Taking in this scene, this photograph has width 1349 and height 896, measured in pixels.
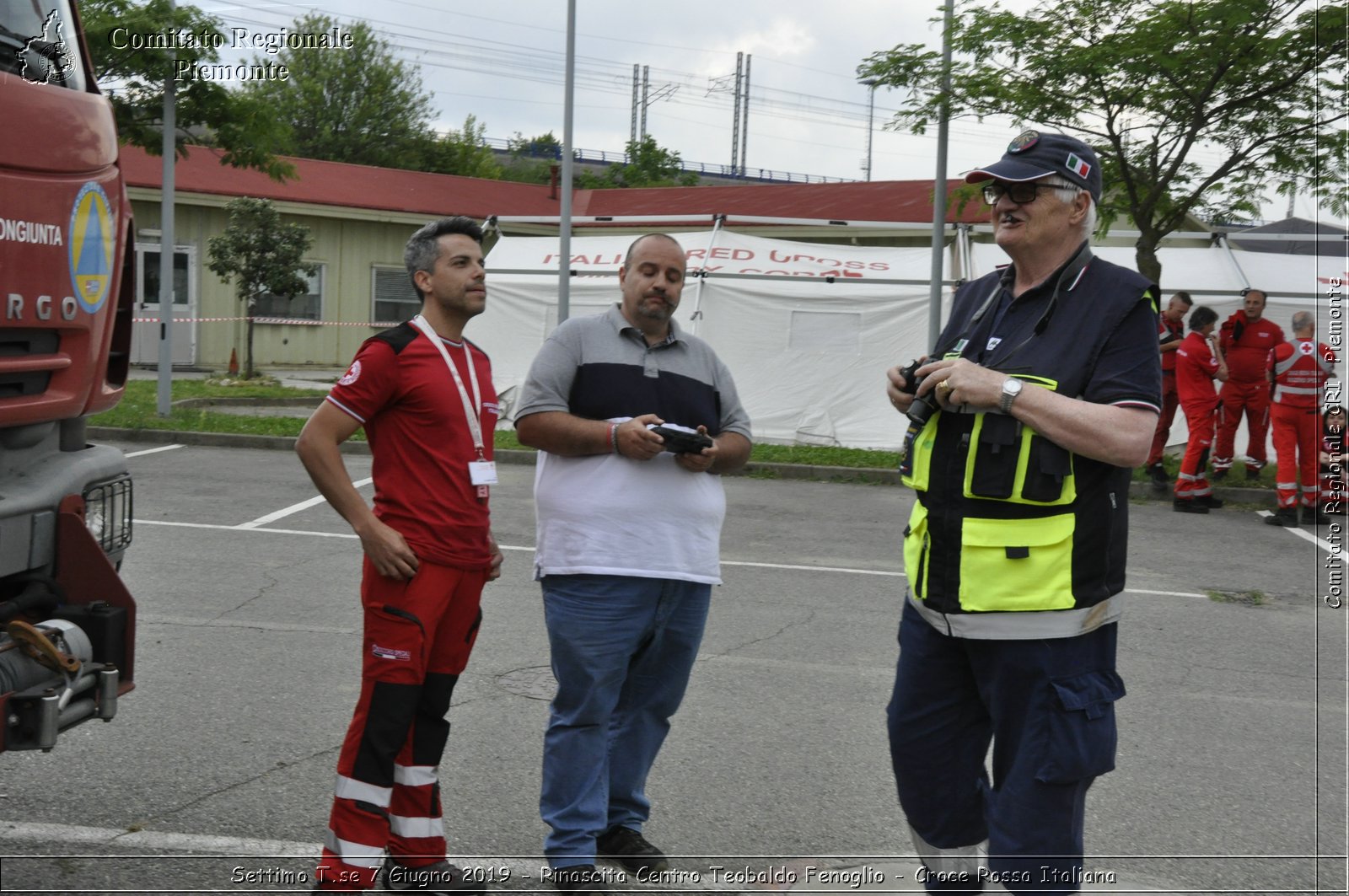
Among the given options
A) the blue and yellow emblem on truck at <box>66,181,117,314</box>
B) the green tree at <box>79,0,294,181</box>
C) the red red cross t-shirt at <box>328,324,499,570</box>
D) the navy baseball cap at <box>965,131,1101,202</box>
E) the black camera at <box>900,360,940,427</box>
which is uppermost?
the green tree at <box>79,0,294,181</box>

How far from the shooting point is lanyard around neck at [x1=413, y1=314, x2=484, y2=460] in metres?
3.81

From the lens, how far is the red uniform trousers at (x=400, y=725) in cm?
359

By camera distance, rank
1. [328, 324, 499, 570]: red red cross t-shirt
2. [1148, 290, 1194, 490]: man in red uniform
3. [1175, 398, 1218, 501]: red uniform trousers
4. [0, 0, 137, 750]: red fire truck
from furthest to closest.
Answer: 1. [1148, 290, 1194, 490]: man in red uniform
2. [1175, 398, 1218, 501]: red uniform trousers
3. [328, 324, 499, 570]: red red cross t-shirt
4. [0, 0, 137, 750]: red fire truck

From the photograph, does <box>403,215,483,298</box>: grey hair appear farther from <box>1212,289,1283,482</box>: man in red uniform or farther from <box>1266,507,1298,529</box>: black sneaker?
<box>1212,289,1283,482</box>: man in red uniform

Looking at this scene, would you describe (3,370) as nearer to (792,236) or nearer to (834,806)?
(834,806)

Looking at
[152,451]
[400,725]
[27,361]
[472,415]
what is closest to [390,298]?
[152,451]

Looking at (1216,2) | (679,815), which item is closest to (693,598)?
(679,815)

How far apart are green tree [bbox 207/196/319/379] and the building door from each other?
3957mm

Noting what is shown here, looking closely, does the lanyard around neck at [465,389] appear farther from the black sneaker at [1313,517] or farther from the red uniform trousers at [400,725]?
the black sneaker at [1313,517]

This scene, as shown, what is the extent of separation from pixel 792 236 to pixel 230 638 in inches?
766

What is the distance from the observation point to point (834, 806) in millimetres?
4539

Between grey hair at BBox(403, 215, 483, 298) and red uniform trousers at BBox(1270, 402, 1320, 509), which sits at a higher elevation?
grey hair at BBox(403, 215, 483, 298)

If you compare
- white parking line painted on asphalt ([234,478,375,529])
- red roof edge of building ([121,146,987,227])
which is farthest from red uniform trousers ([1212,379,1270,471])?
red roof edge of building ([121,146,987,227])

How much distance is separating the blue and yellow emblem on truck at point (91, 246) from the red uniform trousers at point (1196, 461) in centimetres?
1115
